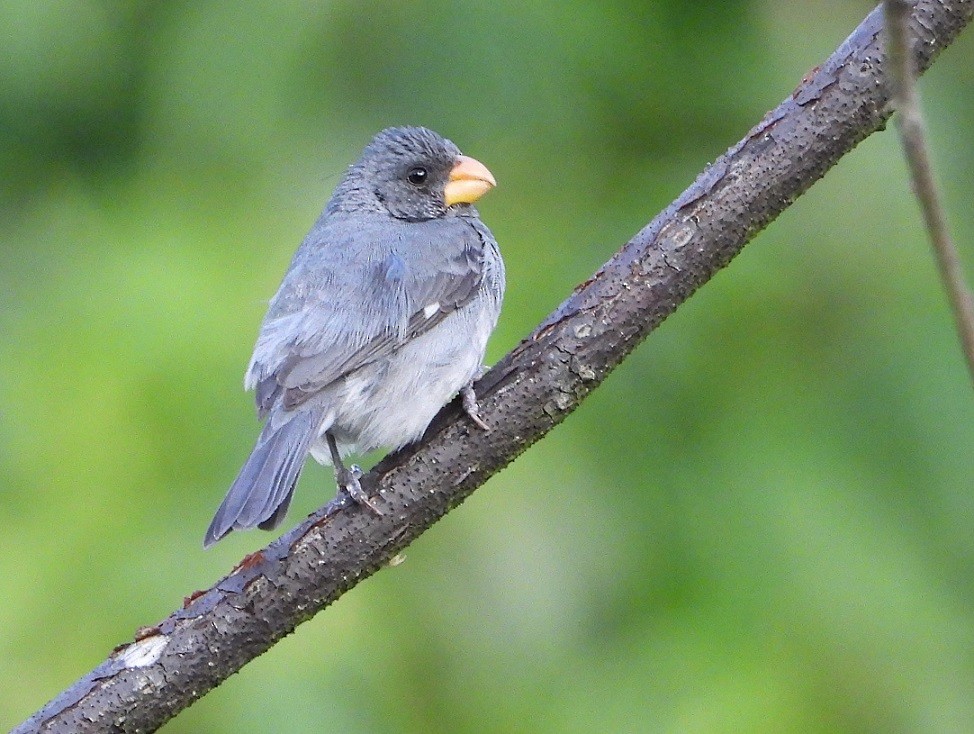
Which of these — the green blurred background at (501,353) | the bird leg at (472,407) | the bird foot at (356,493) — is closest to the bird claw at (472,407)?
the bird leg at (472,407)

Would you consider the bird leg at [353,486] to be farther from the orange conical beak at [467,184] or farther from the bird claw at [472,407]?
the orange conical beak at [467,184]

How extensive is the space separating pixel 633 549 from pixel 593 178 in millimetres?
1504

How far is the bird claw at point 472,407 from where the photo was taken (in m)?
2.98

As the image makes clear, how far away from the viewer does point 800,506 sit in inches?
167

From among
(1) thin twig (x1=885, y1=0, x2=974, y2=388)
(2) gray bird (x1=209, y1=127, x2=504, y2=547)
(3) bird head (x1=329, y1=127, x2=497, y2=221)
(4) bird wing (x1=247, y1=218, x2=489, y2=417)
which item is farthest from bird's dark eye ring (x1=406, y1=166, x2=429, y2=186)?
(1) thin twig (x1=885, y1=0, x2=974, y2=388)

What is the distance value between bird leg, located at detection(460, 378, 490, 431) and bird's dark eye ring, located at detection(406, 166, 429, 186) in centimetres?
132

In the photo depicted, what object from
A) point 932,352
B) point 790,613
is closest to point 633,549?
point 790,613

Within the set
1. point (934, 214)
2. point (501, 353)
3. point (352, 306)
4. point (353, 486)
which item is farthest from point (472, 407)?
point (934, 214)

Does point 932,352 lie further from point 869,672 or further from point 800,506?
point 869,672

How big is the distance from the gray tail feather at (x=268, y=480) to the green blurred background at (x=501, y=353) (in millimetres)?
854

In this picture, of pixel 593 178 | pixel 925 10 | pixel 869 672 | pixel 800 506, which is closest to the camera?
pixel 925 10

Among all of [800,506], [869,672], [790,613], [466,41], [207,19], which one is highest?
[207,19]

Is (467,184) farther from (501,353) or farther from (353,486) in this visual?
(353,486)

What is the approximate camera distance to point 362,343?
338 centimetres
